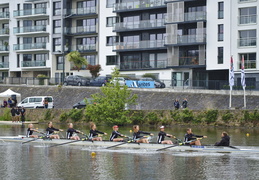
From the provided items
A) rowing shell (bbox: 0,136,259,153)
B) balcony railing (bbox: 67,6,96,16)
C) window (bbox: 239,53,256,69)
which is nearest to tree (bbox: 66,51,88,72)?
balcony railing (bbox: 67,6,96,16)

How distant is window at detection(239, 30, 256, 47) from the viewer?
216ft

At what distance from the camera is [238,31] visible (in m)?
66.9

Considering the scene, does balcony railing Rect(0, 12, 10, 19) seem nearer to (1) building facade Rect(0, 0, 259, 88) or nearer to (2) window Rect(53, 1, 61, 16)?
(1) building facade Rect(0, 0, 259, 88)

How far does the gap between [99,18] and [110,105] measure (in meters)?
34.0

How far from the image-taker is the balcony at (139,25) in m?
75.8

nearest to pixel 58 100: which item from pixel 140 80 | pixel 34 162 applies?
pixel 140 80

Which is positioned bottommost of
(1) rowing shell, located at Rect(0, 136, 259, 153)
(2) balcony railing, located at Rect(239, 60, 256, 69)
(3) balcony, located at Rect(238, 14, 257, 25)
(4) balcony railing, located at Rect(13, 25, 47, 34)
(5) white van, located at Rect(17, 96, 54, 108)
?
(1) rowing shell, located at Rect(0, 136, 259, 153)

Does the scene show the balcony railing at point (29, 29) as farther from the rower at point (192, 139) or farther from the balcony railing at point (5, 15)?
the rower at point (192, 139)

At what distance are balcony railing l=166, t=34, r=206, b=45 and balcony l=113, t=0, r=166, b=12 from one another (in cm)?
610

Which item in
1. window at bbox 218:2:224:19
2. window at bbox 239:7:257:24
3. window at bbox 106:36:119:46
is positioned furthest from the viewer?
window at bbox 106:36:119:46

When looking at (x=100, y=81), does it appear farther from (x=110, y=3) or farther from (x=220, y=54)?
(x=220, y=54)

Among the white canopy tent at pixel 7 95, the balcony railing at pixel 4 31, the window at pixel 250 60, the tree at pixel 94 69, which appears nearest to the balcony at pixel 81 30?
the tree at pixel 94 69

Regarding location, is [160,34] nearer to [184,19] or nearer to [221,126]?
[184,19]

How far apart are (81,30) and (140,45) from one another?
44.3 feet
